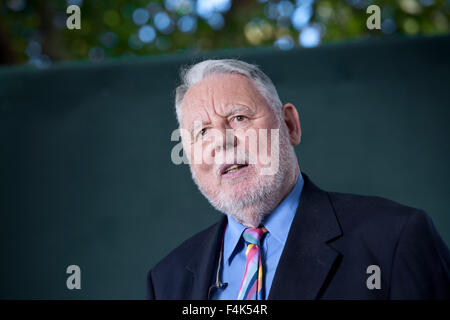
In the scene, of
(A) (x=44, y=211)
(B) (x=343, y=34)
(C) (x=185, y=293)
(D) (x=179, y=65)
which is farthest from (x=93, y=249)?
(B) (x=343, y=34)

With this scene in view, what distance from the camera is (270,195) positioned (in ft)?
5.37

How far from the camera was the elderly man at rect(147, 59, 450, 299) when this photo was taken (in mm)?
1416

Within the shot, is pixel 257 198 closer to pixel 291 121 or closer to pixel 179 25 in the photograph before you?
pixel 291 121

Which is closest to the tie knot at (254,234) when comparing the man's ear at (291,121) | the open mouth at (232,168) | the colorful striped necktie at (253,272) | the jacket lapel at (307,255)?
the colorful striped necktie at (253,272)

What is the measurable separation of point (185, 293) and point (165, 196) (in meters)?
0.75

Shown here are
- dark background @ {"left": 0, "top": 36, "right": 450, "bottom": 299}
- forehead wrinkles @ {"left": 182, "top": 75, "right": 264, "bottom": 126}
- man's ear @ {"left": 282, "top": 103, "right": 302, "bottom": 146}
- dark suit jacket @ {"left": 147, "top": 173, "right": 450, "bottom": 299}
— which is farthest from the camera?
dark background @ {"left": 0, "top": 36, "right": 450, "bottom": 299}

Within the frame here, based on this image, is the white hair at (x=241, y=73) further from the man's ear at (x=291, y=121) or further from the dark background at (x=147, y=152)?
the dark background at (x=147, y=152)

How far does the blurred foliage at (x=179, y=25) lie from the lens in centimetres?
347

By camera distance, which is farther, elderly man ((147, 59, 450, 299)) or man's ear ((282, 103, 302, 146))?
man's ear ((282, 103, 302, 146))

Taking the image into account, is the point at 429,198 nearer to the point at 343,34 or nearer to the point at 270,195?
the point at 270,195

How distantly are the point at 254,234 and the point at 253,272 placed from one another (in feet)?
0.44

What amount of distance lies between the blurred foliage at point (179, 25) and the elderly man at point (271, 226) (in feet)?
4.51

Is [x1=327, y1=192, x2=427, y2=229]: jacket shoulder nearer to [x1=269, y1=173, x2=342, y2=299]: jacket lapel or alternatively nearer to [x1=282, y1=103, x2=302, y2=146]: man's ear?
[x1=269, y1=173, x2=342, y2=299]: jacket lapel

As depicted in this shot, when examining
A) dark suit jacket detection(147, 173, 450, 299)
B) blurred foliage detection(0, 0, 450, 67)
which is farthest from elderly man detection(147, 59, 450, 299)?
blurred foliage detection(0, 0, 450, 67)
